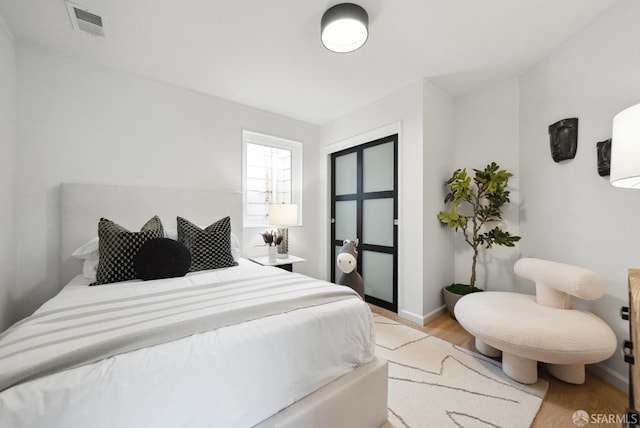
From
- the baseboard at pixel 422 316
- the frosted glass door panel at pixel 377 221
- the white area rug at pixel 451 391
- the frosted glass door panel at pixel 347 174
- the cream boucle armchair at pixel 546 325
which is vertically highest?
the frosted glass door panel at pixel 347 174

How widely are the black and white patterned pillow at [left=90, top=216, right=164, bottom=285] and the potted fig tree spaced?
9.26 feet

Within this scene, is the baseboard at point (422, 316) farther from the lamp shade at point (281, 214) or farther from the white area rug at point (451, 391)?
the lamp shade at point (281, 214)

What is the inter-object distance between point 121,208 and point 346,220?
2611mm

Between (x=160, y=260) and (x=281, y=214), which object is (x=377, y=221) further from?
(x=160, y=260)

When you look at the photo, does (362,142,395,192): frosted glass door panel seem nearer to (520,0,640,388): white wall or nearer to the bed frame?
(520,0,640,388): white wall

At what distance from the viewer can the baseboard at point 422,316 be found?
8.38ft

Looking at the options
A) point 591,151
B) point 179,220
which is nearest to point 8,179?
point 179,220

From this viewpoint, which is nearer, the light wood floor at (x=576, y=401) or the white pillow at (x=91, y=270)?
the light wood floor at (x=576, y=401)

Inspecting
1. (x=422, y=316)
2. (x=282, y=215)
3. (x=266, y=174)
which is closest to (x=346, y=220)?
(x=282, y=215)

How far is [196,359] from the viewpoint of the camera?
2.62ft

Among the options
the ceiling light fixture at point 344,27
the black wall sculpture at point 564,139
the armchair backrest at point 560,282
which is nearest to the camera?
the armchair backrest at point 560,282

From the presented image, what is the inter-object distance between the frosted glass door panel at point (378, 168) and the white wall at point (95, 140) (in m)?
1.67

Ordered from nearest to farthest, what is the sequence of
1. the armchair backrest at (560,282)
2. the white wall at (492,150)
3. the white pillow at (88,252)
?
1. the armchair backrest at (560,282)
2. the white pillow at (88,252)
3. the white wall at (492,150)

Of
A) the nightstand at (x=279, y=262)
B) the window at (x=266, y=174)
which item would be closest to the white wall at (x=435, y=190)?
the nightstand at (x=279, y=262)
